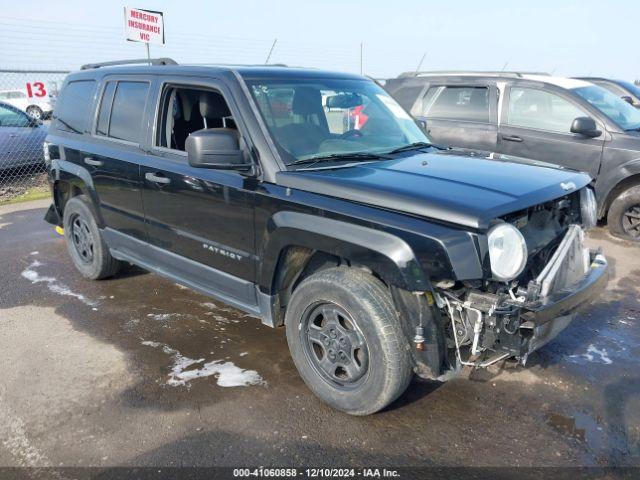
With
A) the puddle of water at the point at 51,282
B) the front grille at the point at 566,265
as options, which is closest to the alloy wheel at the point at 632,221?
the front grille at the point at 566,265

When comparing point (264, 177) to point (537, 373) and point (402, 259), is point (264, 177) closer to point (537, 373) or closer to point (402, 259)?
point (402, 259)

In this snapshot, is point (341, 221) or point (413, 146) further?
point (413, 146)

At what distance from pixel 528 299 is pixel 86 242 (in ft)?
14.0

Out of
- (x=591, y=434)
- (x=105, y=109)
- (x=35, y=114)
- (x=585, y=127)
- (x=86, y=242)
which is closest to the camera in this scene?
(x=591, y=434)

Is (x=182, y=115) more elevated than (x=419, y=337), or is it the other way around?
(x=182, y=115)

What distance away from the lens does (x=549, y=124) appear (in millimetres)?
6652

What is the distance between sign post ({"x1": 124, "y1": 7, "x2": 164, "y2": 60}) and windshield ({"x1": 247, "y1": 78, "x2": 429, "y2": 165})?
7274mm

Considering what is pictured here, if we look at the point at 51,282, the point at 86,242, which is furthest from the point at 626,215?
the point at 51,282

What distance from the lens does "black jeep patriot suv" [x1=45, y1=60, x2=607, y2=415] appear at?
2.61 meters

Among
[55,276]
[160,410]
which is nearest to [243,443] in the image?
[160,410]

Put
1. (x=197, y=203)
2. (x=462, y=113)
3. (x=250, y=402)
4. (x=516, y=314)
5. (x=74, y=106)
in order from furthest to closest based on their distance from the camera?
(x=462, y=113), (x=74, y=106), (x=197, y=203), (x=250, y=402), (x=516, y=314)

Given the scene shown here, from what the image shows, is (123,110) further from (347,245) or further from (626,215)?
(626,215)

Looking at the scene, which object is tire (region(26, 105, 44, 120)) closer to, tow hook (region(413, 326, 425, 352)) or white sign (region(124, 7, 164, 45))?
white sign (region(124, 7, 164, 45))

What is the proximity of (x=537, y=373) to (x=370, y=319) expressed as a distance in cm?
150
